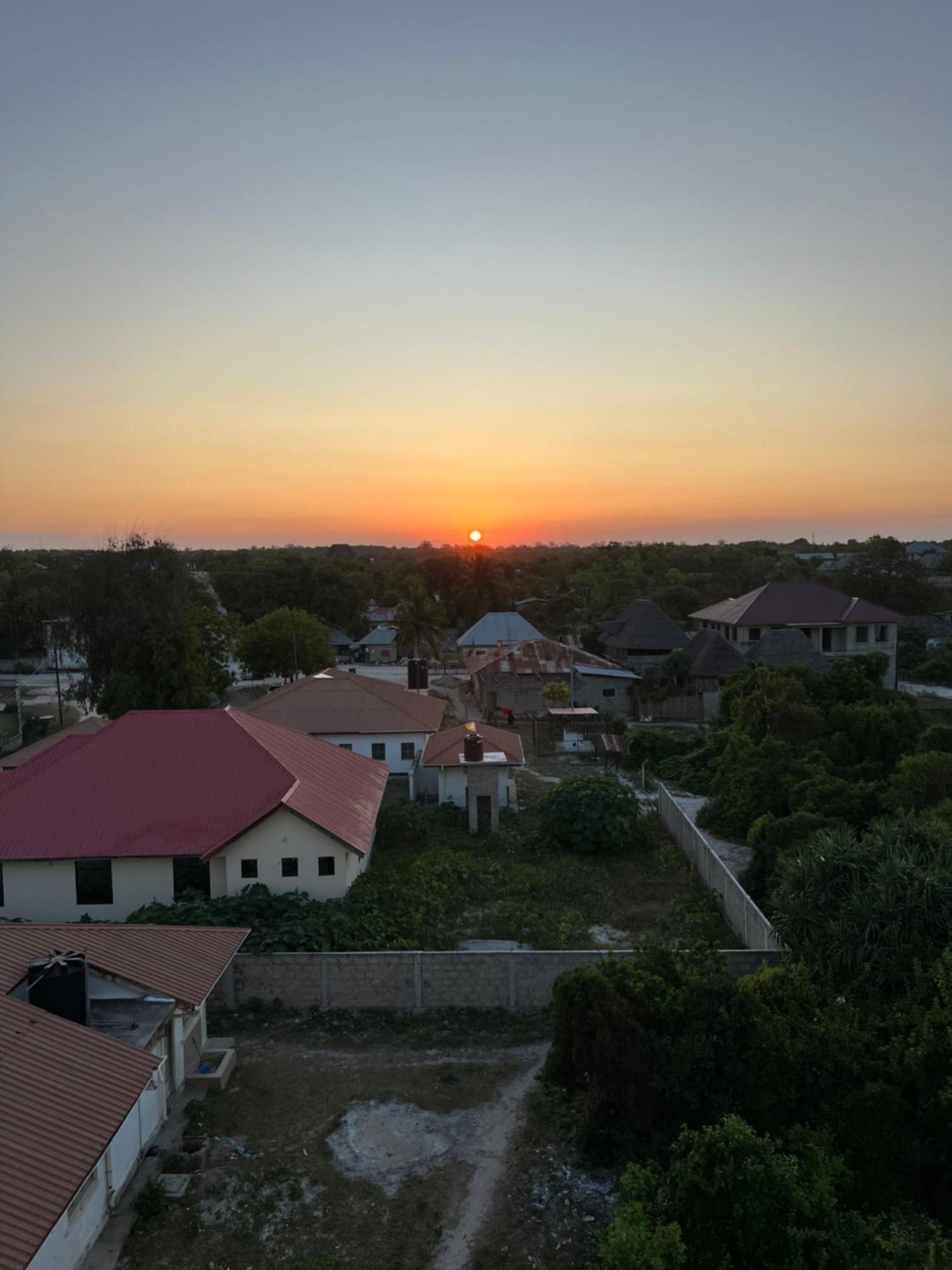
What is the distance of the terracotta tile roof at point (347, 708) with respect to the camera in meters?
33.5

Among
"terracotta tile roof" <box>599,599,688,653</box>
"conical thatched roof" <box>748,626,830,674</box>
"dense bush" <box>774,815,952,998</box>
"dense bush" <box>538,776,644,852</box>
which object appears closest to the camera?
"dense bush" <box>774,815,952,998</box>

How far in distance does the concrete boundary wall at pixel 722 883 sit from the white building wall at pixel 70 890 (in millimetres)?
12018

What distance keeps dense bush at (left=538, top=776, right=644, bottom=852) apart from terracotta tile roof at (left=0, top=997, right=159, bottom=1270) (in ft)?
50.6

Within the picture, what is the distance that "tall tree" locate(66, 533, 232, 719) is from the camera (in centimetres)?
3966

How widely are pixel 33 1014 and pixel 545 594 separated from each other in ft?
279

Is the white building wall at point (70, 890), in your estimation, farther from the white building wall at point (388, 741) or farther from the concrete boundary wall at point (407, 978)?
the white building wall at point (388, 741)

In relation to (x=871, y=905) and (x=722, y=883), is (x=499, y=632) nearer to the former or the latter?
(x=722, y=883)

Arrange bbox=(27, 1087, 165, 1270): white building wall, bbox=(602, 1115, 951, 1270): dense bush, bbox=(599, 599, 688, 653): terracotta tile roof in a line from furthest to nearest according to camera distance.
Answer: bbox=(599, 599, 688, 653): terracotta tile roof
bbox=(27, 1087, 165, 1270): white building wall
bbox=(602, 1115, 951, 1270): dense bush

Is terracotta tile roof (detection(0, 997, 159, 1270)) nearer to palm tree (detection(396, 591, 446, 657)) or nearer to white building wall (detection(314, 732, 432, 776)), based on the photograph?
white building wall (detection(314, 732, 432, 776))

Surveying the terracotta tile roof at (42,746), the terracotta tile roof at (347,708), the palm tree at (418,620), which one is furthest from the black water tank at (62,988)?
the palm tree at (418,620)

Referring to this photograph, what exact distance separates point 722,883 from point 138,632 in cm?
2931

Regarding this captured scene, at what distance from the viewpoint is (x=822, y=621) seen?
5359 centimetres

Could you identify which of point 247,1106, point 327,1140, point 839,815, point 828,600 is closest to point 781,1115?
point 327,1140

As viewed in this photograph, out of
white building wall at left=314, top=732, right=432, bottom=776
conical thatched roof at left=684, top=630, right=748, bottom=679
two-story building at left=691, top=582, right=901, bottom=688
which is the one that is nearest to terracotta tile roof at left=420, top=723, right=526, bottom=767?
white building wall at left=314, top=732, right=432, bottom=776
